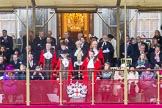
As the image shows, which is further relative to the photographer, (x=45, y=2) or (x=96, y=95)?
(x=45, y=2)

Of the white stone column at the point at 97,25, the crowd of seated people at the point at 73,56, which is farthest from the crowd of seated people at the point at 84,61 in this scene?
the white stone column at the point at 97,25

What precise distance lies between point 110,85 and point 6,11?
727 cm

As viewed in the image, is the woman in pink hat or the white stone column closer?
the woman in pink hat

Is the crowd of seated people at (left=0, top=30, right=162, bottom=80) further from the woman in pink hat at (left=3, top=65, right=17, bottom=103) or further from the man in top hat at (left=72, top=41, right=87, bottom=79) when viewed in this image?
the woman in pink hat at (left=3, top=65, right=17, bottom=103)

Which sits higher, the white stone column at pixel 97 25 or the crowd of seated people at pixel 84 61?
the white stone column at pixel 97 25

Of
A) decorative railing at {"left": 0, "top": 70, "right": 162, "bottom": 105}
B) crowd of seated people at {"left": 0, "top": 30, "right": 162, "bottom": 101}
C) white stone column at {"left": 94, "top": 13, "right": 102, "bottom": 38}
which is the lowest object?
decorative railing at {"left": 0, "top": 70, "right": 162, "bottom": 105}

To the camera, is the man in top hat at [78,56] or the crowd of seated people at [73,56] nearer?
the crowd of seated people at [73,56]

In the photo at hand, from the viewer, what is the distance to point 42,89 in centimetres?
1889

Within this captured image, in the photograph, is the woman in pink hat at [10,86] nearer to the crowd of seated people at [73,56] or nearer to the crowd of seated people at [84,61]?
the crowd of seated people at [84,61]

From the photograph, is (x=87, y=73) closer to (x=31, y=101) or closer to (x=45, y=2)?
(x=31, y=101)

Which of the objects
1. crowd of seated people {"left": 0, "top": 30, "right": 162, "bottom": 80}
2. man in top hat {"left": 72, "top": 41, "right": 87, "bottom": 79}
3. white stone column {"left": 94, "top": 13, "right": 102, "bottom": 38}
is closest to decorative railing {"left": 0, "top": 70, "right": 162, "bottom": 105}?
crowd of seated people {"left": 0, "top": 30, "right": 162, "bottom": 80}

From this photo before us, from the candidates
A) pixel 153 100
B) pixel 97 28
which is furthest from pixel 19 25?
pixel 153 100

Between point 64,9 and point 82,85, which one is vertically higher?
point 64,9

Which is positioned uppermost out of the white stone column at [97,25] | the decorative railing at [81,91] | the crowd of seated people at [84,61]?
the white stone column at [97,25]
